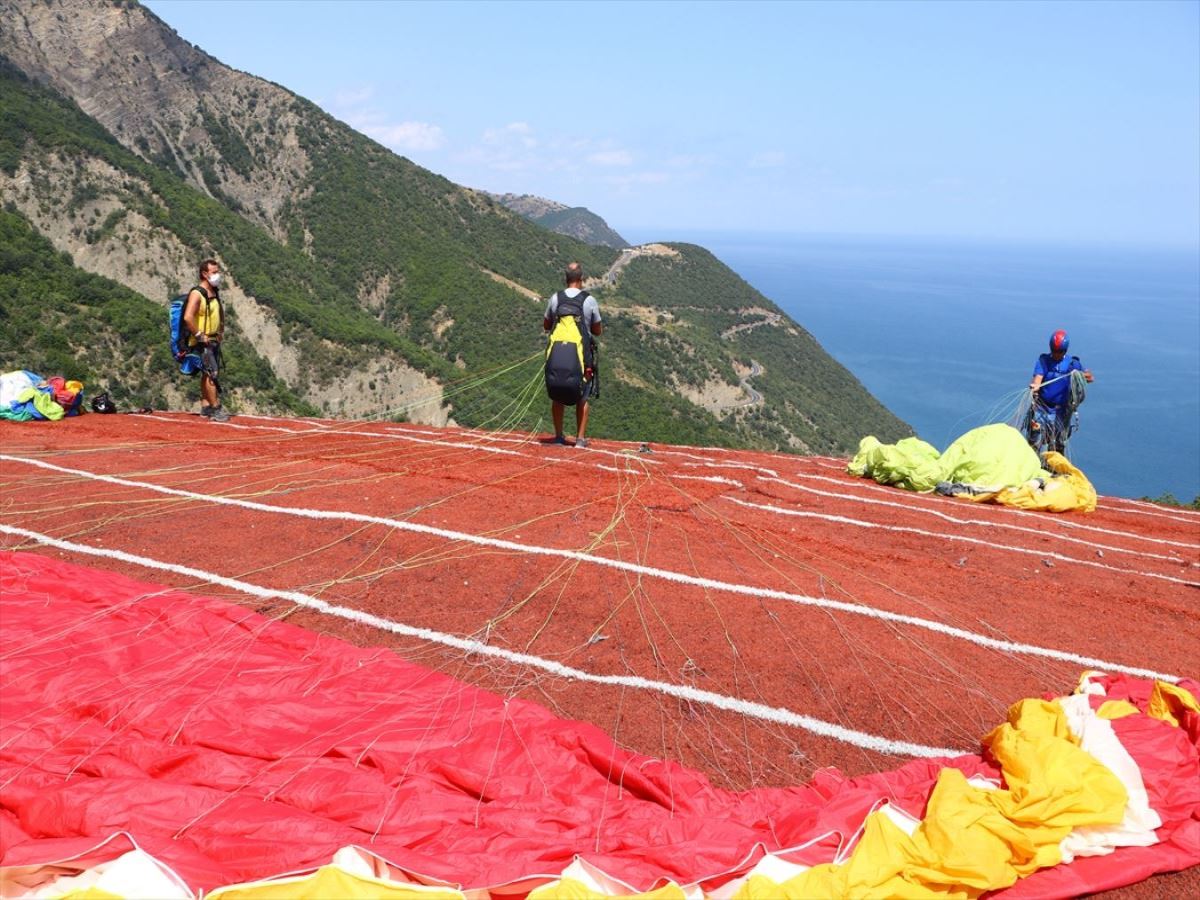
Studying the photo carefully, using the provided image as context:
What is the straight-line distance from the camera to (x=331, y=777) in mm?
3363

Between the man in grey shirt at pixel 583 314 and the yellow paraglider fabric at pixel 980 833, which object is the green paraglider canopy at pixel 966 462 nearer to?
the man in grey shirt at pixel 583 314

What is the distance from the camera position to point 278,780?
3.38 metres

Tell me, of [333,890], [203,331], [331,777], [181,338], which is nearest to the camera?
[333,890]

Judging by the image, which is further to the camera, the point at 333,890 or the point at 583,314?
the point at 583,314

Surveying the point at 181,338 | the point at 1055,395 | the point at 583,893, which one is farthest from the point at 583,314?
the point at 583,893

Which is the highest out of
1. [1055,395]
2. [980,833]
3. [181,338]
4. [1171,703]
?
[1055,395]

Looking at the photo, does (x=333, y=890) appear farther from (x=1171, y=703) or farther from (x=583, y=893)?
(x=1171, y=703)

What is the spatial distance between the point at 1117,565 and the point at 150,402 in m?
27.2

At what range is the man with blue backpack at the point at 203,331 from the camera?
9.83 meters

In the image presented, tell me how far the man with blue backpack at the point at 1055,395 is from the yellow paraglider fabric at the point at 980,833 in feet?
25.4

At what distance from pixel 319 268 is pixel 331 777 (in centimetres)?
6601

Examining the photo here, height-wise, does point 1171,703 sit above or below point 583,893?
above

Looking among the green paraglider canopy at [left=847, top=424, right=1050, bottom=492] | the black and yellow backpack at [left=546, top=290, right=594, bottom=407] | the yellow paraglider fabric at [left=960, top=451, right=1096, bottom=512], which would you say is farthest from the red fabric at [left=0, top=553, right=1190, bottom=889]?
the green paraglider canopy at [left=847, top=424, right=1050, bottom=492]

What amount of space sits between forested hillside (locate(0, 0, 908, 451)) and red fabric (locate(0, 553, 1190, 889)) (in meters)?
21.9
